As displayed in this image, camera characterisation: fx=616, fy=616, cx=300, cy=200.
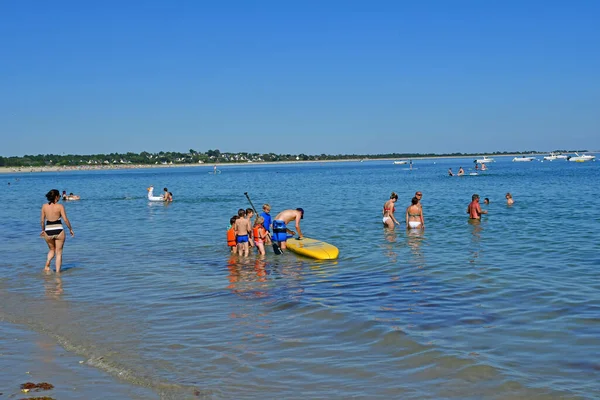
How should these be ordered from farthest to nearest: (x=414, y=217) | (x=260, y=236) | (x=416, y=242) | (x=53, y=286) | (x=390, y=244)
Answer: (x=414, y=217) < (x=416, y=242) < (x=390, y=244) < (x=260, y=236) < (x=53, y=286)

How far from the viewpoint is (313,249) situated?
1570 cm

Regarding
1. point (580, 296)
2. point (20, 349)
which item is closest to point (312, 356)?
point (20, 349)

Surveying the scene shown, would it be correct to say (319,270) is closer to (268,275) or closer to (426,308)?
(268,275)

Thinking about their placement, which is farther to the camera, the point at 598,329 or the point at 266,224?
the point at 266,224

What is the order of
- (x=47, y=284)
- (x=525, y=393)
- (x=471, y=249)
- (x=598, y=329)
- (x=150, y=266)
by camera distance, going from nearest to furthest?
(x=525, y=393) → (x=598, y=329) → (x=47, y=284) → (x=150, y=266) → (x=471, y=249)

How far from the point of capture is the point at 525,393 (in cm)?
634

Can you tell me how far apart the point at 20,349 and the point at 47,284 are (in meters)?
5.19

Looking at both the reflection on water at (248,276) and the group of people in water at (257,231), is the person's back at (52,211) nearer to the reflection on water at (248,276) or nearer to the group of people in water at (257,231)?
the reflection on water at (248,276)

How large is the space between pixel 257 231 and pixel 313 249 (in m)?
1.64

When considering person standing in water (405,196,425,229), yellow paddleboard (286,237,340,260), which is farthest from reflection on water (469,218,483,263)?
yellow paddleboard (286,237,340,260)

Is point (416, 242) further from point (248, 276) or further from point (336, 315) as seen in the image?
point (336, 315)

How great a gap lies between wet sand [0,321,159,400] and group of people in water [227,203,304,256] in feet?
25.8

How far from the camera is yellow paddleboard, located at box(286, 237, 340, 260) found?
15409mm

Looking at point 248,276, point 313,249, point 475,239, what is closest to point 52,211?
point 248,276
